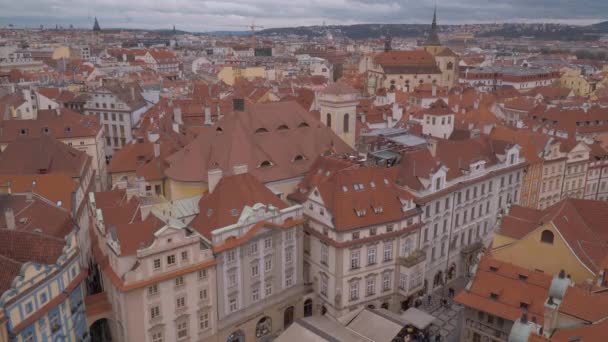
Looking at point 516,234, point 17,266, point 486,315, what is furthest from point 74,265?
point 516,234

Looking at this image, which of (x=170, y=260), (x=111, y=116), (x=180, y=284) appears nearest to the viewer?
(x=170, y=260)

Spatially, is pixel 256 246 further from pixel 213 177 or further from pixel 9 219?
pixel 9 219

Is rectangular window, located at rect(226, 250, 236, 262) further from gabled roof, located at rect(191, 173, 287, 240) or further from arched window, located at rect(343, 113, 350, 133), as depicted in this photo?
arched window, located at rect(343, 113, 350, 133)

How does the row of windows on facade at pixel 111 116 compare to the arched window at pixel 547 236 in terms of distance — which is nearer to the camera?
the arched window at pixel 547 236

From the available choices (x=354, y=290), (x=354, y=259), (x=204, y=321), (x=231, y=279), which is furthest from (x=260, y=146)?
(x=204, y=321)

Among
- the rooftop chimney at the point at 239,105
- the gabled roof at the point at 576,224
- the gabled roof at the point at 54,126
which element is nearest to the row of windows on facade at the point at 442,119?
the gabled roof at the point at 576,224

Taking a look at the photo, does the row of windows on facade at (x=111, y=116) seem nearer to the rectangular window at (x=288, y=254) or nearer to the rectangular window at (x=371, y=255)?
the rectangular window at (x=288, y=254)
